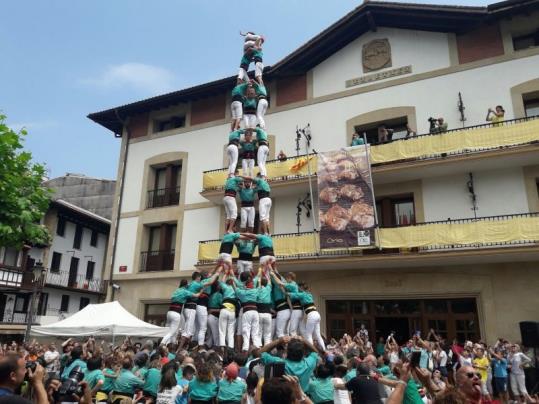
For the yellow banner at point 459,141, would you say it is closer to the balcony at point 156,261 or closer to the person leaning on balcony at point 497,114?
the person leaning on balcony at point 497,114

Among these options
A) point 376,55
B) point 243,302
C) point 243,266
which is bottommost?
point 243,302

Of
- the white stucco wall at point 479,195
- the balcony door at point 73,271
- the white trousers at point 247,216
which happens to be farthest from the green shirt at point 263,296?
the balcony door at point 73,271

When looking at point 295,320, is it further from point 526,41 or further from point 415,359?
point 526,41

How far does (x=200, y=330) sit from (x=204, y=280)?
1314mm

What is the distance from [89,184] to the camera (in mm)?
41406

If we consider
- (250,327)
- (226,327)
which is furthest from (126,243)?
(250,327)

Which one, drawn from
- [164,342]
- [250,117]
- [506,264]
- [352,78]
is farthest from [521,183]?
[164,342]

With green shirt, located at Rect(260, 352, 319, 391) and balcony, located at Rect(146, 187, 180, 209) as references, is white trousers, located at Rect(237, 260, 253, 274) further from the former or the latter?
balcony, located at Rect(146, 187, 180, 209)

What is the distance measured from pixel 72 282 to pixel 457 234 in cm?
2622

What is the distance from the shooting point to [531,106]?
58.1 ft

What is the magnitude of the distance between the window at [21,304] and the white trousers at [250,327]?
22.2 m

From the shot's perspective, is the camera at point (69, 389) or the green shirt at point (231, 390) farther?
the camera at point (69, 389)

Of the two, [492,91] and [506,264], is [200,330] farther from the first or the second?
[492,91]

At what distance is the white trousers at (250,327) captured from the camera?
1112cm
